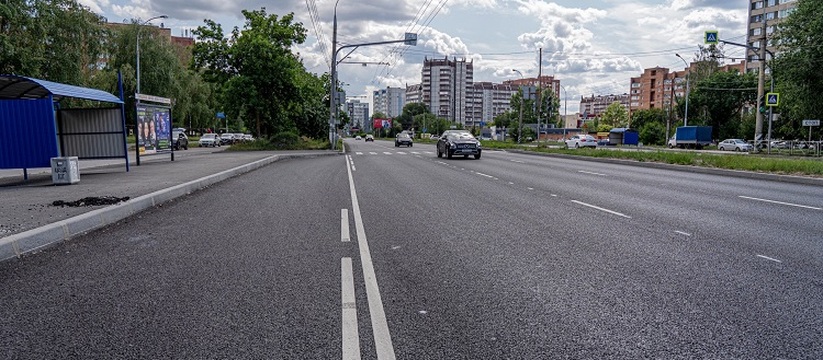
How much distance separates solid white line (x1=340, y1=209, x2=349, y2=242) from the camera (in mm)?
6672

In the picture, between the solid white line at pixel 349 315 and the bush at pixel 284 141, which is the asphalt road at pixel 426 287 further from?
the bush at pixel 284 141

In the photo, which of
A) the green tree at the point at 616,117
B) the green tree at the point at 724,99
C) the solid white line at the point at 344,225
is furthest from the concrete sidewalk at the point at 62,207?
the green tree at the point at 616,117

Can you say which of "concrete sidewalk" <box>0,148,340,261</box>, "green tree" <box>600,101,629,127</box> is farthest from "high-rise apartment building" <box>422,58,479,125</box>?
"concrete sidewalk" <box>0,148,340,261</box>

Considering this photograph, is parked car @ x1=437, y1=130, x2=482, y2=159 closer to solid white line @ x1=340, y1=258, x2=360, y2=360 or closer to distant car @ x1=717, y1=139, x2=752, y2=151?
solid white line @ x1=340, y1=258, x2=360, y2=360

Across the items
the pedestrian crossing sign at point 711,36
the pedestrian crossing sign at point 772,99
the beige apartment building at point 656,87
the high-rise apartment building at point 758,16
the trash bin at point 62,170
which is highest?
the high-rise apartment building at point 758,16

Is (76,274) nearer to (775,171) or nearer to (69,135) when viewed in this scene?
(69,135)

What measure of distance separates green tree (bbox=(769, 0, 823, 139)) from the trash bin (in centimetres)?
4125

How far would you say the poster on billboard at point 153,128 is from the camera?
22.9m

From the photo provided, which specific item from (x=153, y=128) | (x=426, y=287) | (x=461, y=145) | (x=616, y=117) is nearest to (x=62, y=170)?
(x=426, y=287)

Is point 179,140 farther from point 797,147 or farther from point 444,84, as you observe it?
point 444,84

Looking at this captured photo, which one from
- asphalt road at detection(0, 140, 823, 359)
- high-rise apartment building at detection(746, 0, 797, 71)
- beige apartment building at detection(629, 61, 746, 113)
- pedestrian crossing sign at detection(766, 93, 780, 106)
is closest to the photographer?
asphalt road at detection(0, 140, 823, 359)

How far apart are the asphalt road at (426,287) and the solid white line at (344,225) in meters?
0.03

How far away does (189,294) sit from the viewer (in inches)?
170

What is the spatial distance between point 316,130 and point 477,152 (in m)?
31.3
